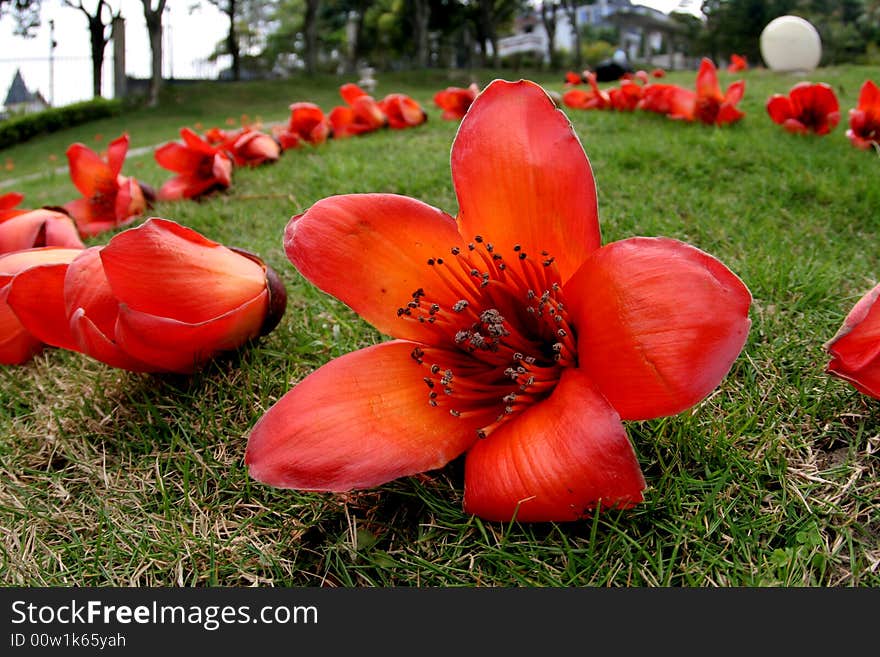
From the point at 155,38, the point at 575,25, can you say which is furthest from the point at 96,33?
the point at 575,25

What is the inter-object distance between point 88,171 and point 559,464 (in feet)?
7.16

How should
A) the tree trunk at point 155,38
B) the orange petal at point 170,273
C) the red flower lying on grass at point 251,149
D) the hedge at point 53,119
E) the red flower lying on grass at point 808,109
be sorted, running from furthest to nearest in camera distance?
1. the tree trunk at point 155,38
2. the hedge at point 53,119
3. the red flower lying on grass at point 251,149
4. the red flower lying on grass at point 808,109
5. the orange petal at point 170,273

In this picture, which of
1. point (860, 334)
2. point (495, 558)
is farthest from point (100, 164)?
point (860, 334)

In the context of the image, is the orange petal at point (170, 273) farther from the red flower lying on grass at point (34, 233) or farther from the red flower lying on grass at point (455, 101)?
the red flower lying on grass at point (455, 101)

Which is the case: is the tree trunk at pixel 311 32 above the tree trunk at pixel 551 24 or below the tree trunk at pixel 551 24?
below

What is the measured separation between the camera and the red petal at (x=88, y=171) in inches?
90.6

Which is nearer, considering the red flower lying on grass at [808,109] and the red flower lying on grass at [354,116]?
the red flower lying on grass at [808,109]

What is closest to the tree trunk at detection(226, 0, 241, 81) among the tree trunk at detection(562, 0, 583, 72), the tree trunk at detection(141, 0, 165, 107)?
the tree trunk at detection(141, 0, 165, 107)

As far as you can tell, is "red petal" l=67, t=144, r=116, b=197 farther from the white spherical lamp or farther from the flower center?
the white spherical lamp

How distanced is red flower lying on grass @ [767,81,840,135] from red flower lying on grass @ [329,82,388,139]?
2.22m

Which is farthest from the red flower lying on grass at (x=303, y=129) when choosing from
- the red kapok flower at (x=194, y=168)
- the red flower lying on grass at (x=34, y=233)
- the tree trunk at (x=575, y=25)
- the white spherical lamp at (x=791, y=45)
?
the tree trunk at (x=575, y=25)

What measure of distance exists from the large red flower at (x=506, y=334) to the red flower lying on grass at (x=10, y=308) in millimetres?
635

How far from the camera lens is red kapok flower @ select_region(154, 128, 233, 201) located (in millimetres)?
2721

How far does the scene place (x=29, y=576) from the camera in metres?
0.90
